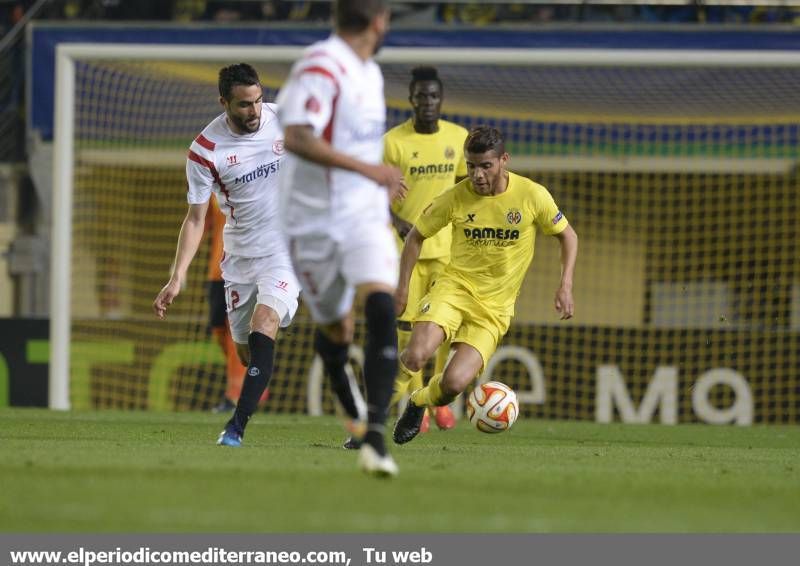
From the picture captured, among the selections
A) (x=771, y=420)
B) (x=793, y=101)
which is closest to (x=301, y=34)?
(x=793, y=101)

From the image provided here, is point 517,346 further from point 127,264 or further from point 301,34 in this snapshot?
point 127,264

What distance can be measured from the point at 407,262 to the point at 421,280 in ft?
5.79

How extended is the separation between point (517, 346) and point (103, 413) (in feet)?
13.9

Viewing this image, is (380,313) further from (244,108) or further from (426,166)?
(426,166)

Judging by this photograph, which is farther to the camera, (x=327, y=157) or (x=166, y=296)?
(x=166, y=296)

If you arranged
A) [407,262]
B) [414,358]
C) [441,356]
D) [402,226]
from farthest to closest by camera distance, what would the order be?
1. [441,356]
2. [402,226]
3. [414,358]
4. [407,262]

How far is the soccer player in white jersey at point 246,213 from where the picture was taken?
8.34 metres

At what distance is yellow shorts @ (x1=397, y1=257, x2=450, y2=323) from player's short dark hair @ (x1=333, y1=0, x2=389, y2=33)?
458 cm

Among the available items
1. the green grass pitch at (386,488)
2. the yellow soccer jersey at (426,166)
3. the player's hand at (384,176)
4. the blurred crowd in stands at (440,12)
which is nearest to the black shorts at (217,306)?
the yellow soccer jersey at (426,166)

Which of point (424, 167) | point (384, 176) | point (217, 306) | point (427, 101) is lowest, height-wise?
point (217, 306)

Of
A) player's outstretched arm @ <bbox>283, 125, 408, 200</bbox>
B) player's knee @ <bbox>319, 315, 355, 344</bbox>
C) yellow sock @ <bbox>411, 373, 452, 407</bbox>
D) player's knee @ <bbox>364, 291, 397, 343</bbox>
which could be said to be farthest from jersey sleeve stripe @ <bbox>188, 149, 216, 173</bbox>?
player's knee @ <bbox>364, 291, 397, 343</bbox>

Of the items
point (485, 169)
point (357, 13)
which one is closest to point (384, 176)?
point (357, 13)

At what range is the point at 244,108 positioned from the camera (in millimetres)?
8422

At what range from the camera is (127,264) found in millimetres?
17953
